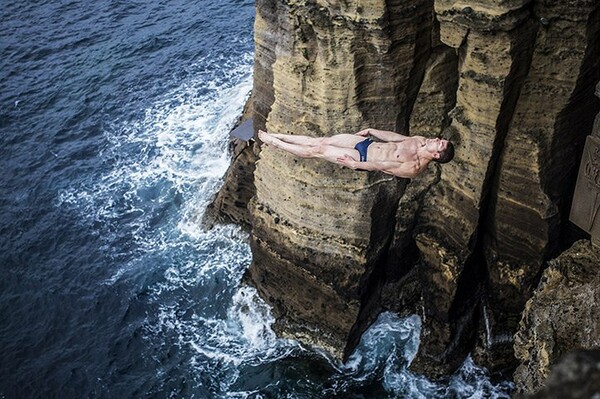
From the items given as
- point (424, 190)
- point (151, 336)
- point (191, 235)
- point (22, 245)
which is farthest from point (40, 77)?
point (424, 190)

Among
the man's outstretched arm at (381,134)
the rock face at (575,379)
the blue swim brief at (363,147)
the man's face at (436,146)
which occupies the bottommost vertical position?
the blue swim brief at (363,147)

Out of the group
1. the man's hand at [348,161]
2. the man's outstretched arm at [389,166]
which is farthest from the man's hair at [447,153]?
the man's hand at [348,161]

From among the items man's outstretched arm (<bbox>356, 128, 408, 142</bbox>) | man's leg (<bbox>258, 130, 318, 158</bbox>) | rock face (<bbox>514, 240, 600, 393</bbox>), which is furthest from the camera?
man's leg (<bbox>258, 130, 318, 158</bbox>)

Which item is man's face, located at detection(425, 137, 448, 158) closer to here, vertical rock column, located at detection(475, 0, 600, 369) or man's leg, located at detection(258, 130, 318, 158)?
vertical rock column, located at detection(475, 0, 600, 369)

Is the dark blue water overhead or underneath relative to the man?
underneath

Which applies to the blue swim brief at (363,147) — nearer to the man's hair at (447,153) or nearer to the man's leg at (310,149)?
the man's leg at (310,149)

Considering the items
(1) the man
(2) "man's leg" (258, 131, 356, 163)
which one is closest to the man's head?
(1) the man

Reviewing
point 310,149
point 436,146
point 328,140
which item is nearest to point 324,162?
point 310,149
